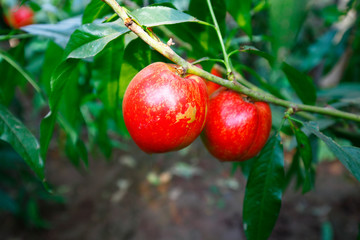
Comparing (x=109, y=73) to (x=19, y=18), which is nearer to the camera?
(x=109, y=73)

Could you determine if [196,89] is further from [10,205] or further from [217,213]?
[217,213]

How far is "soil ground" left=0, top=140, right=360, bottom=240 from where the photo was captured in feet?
7.63

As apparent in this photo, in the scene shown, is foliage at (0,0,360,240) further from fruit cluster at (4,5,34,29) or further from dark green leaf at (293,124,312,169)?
fruit cluster at (4,5,34,29)

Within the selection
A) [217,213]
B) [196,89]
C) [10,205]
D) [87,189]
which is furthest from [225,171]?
[196,89]

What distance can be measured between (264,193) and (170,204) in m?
2.12

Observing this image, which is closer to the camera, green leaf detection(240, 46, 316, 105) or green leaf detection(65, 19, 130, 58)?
green leaf detection(65, 19, 130, 58)

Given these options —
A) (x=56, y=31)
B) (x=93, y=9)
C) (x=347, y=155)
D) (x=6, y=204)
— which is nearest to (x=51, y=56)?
(x=56, y=31)

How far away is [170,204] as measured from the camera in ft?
8.50

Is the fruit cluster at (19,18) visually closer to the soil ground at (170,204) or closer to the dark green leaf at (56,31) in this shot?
the dark green leaf at (56,31)

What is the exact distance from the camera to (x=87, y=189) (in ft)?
9.24

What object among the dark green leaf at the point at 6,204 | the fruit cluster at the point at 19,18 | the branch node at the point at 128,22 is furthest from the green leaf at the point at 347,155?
the fruit cluster at the point at 19,18

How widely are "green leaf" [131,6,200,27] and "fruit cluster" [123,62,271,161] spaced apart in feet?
0.25

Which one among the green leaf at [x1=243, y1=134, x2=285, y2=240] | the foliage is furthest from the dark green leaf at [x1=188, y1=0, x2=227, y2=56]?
the green leaf at [x1=243, y1=134, x2=285, y2=240]

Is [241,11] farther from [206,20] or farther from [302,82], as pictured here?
[302,82]
